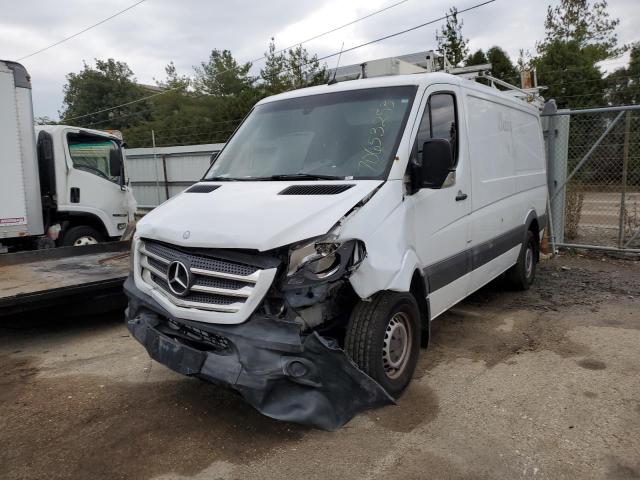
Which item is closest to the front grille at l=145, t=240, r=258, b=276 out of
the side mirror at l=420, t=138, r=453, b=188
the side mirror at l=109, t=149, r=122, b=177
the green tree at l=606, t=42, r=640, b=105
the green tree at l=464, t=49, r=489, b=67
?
the side mirror at l=420, t=138, r=453, b=188

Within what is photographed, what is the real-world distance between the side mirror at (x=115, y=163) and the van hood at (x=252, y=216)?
6189mm

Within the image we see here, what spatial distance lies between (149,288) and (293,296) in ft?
3.90

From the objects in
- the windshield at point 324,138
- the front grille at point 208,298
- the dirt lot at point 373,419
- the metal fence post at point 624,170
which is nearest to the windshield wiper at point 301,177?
the windshield at point 324,138

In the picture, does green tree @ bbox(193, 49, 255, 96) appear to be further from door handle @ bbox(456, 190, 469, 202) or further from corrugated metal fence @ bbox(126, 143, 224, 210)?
door handle @ bbox(456, 190, 469, 202)

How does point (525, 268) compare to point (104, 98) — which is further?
point (104, 98)

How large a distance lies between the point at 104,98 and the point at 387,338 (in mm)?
46781

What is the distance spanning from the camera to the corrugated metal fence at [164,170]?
49.6 feet

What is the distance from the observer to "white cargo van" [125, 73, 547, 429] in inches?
118

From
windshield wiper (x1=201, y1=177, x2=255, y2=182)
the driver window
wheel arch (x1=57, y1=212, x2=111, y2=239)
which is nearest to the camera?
windshield wiper (x1=201, y1=177, x2=255, y2=182)

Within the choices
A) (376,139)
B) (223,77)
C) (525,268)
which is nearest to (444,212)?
(376,139)

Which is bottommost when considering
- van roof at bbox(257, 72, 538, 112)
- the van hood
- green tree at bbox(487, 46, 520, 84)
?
the van hood

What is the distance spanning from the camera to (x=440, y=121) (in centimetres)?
427

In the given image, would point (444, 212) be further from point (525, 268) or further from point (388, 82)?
point (525, 268)

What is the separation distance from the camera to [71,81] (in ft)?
150
